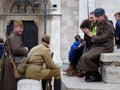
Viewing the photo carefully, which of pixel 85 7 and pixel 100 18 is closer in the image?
pixel 100 18

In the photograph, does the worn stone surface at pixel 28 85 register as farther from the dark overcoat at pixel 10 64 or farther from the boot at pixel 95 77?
the dark overcoat at pixel 10 64

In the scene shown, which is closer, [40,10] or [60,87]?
[60,87]

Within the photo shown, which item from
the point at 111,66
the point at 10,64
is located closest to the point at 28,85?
the point at 111,66

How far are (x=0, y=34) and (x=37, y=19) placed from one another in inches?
101

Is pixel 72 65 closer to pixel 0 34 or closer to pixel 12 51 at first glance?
pixel 12 51

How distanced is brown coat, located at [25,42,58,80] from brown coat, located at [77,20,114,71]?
123cm

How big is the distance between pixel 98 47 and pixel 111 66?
1.80 ft

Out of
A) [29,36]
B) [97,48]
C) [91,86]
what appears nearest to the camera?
[91,86]

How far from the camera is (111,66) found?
24.7 ft

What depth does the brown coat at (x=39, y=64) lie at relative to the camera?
8797mm

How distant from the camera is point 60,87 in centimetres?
923

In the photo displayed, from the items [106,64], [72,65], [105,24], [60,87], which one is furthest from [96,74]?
[72,65]

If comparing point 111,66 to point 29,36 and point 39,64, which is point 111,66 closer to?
point 39,64

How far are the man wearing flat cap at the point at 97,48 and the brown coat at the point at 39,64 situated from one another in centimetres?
120
